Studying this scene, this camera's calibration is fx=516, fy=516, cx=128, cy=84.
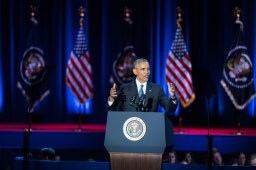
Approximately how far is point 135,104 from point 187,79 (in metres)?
5.29

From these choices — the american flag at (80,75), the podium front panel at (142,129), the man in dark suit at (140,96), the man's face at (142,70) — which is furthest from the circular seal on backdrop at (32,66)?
the podium front panel at (142,129)

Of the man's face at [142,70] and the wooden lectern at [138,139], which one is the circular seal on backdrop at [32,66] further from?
the wooden lectern at [138,139]

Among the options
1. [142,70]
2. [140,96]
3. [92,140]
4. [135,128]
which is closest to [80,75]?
[92,140]

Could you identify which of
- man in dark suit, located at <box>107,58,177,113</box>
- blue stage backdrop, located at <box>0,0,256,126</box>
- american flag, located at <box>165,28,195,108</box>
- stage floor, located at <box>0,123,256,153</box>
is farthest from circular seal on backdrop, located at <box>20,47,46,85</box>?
man in dark suit, located at <box>107,58,177,113</box>

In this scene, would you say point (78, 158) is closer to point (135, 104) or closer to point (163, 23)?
point (163, 23)

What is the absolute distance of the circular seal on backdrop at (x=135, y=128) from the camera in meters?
4.55

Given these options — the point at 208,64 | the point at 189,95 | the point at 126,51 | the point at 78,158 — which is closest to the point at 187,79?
the point at 189,95

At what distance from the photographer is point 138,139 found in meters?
4.55

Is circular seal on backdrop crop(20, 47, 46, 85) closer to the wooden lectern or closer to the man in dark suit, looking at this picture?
the man in dark suit

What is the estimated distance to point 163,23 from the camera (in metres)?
11.0

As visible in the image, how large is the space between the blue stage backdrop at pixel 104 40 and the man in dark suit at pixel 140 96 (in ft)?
18.9

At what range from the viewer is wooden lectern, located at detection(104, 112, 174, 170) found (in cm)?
452

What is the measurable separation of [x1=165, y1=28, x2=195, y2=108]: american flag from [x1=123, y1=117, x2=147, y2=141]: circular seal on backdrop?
5442mm

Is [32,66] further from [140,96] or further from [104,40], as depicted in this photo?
[140,96]
